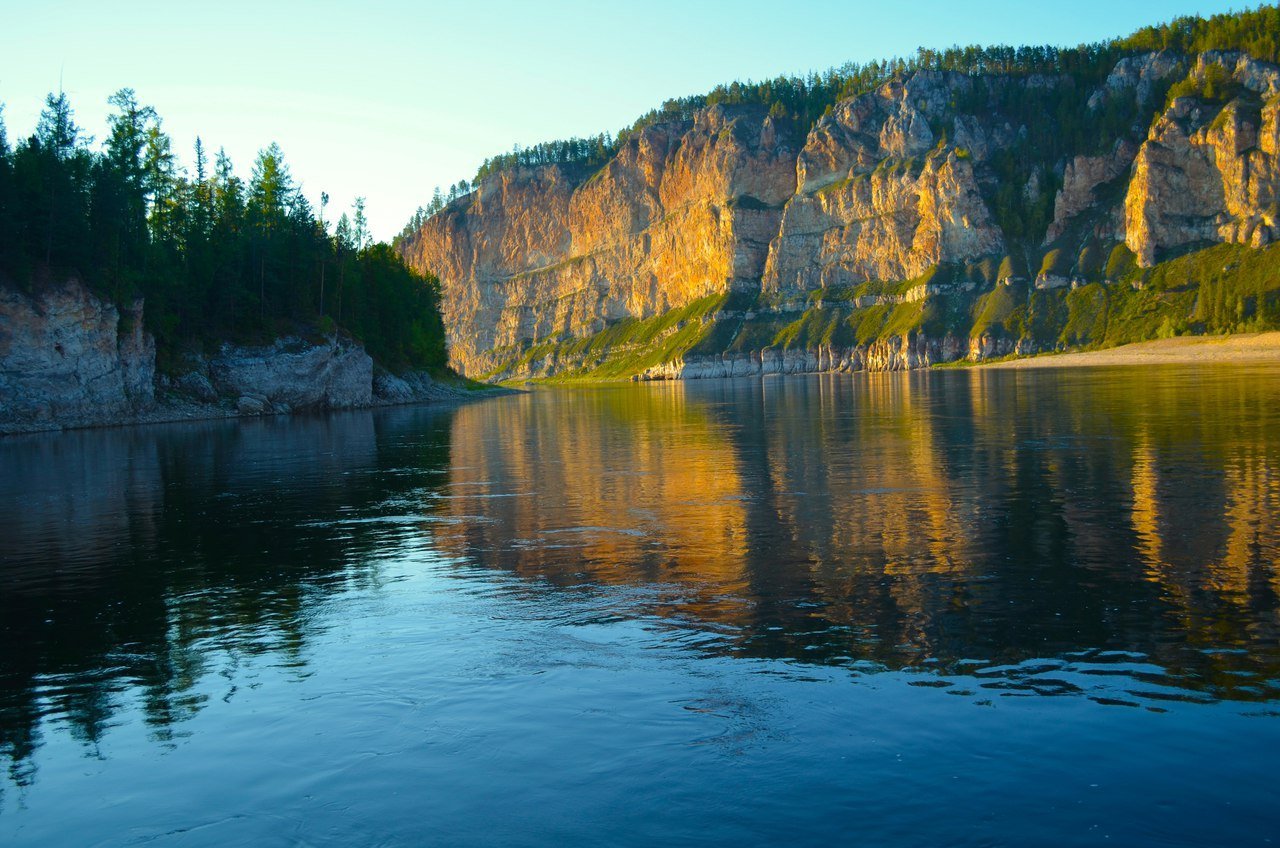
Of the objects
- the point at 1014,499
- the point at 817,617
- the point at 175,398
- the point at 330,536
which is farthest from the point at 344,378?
the point at 817,617

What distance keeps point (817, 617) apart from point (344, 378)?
110438mm

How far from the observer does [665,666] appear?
15.2 m

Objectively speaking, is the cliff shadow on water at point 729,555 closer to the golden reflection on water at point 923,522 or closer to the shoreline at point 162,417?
the golden reflection on water at point 923,522

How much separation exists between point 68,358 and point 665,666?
86.0 m

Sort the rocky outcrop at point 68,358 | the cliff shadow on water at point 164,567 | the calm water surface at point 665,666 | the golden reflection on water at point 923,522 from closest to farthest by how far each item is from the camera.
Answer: the calm water surface at point 665,666
the cliff shadow on water at point 164,567
the golden reflection on water at point 923,522
the rocky outcrop at point 68,358

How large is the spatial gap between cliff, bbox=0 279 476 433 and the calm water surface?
176 ft

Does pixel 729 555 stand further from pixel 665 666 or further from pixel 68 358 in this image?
pixel 68 358

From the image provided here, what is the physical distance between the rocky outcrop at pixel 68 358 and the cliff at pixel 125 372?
8 centimetres

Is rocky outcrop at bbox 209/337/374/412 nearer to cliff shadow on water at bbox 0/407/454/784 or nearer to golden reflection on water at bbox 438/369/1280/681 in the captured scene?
cliff shadow on water at bbox 0/407/454/784

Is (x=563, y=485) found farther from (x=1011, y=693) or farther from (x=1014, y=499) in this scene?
(x=1011, y=693)

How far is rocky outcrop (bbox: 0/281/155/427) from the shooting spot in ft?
259

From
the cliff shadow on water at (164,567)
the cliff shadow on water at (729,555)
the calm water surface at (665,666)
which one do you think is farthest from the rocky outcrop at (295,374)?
the calm water surface at (665,666)

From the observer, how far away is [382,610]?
19844mm

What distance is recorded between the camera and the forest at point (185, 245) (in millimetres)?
85938
